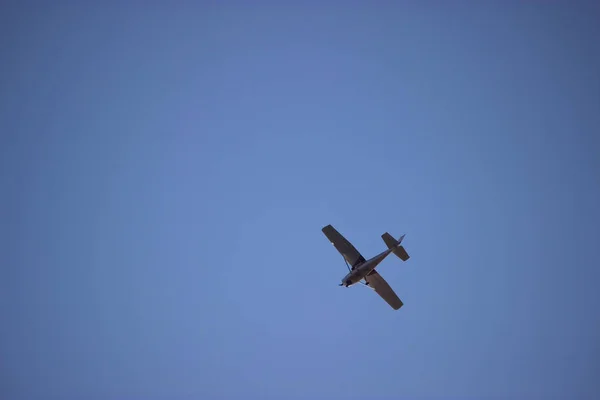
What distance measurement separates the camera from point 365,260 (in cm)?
3791

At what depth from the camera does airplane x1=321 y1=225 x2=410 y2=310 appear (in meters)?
36.5

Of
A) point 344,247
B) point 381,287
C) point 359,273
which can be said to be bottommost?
point 381,287

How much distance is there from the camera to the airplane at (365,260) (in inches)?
1438

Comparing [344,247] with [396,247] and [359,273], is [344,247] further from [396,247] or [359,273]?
[396,247]

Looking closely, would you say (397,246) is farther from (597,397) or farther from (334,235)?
(597,397)

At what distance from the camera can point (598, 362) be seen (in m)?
86.1

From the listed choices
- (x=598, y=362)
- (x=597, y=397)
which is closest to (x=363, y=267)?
(x=597, y=397)

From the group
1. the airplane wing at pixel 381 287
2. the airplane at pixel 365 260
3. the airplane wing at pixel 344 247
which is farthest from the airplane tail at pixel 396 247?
the airplane wing at pixel 381 287

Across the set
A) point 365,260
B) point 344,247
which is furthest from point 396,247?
point 344,247

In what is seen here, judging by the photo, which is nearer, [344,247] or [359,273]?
[359,273]

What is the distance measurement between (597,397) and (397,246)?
64962 millimetres

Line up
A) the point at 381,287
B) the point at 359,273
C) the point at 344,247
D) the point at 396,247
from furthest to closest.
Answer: the point at 381,287 → the point at 344,247 → the point at 359,273 → the point at 396,247

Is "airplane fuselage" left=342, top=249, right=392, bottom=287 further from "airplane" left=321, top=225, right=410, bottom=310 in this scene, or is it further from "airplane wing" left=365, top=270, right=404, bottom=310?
"airplane wing" left=365, top=270, right=404, bottom=310

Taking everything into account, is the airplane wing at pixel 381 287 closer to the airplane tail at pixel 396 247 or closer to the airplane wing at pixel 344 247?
the airplane wing at pixel 344 247
